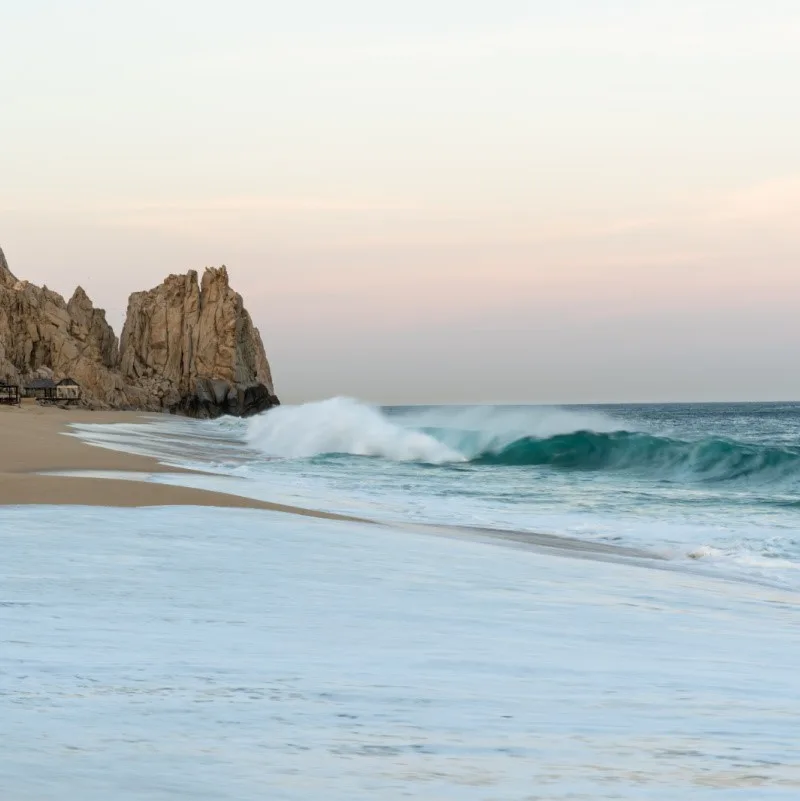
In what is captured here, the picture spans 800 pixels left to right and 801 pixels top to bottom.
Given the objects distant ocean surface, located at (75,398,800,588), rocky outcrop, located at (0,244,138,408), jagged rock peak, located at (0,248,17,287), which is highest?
jagged rock peak, located at (0,248,17,287)

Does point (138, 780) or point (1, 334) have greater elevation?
point (1, 334)

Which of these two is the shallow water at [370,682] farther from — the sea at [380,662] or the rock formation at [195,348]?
the rock formation at [195,348]

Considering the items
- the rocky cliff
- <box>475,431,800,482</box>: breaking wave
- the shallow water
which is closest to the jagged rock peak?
the rocky cliff

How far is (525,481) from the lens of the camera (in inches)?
859

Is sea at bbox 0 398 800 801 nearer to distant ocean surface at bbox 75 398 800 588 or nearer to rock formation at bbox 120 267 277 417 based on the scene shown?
distant ocean surface at bbox 75 398 800 588

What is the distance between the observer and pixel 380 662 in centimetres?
415

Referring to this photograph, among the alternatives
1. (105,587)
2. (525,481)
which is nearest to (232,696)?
(105,587)

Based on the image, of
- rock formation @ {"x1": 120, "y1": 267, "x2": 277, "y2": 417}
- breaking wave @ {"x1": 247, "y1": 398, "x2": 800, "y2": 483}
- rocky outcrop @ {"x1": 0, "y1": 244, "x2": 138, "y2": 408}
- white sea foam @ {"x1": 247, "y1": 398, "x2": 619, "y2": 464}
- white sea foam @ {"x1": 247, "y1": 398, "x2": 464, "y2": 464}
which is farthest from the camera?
rock formation @ {"x1": 120, "y1": 267, "x2": 277, "y2": 417}

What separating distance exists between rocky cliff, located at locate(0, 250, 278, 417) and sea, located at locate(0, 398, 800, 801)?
93.5 meters

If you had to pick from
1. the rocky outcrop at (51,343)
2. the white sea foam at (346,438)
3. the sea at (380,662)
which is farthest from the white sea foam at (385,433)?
the rocky outcrop at (51,343)

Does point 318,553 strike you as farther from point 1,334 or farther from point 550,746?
point 1,334

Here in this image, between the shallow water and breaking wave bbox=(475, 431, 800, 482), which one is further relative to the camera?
breaking wave bbox=(475, 431, 800, 482)

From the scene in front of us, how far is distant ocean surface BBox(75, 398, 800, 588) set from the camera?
1222 cm

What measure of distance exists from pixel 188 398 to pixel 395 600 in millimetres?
105942
